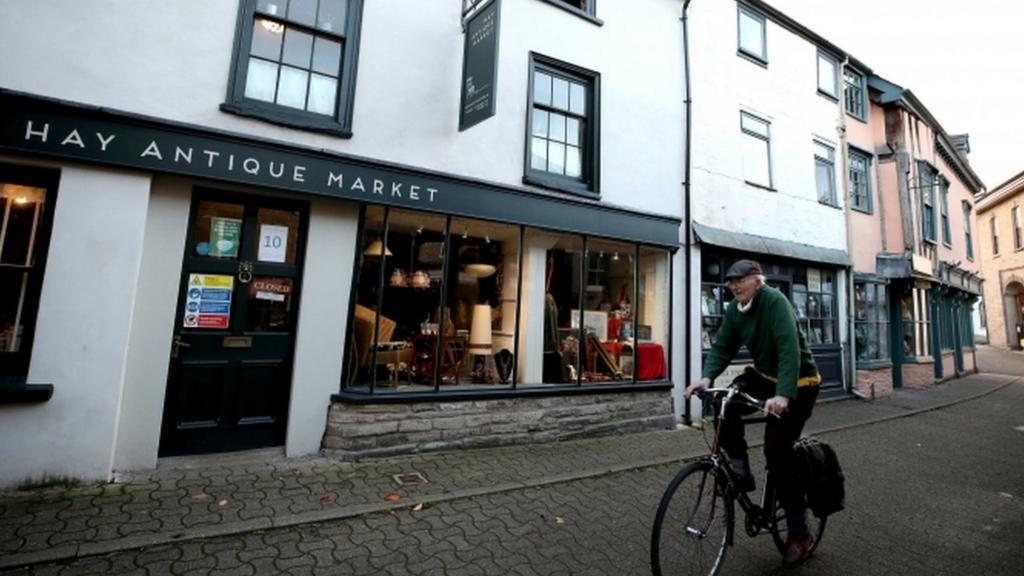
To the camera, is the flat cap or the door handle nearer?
the flat cap

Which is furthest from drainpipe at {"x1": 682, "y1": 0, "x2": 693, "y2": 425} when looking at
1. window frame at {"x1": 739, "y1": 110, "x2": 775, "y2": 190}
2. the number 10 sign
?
the number 10 sign

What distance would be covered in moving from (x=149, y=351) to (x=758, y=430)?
8656 mm

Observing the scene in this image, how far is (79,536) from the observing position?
3.45m

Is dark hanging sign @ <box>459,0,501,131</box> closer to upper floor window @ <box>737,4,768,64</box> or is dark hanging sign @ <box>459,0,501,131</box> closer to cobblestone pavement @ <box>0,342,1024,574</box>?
cobblestone pavement @ <box>0,342,1024,574</box>

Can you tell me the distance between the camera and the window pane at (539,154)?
7148 millimetres

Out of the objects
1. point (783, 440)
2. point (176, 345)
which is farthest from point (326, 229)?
point (783, 440)

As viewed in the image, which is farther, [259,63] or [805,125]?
[805,125]

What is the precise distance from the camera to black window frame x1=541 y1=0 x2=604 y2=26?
749 cm

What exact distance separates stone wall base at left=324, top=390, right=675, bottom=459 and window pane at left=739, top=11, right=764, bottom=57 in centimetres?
819

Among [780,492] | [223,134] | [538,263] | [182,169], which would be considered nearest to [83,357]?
[182,169]

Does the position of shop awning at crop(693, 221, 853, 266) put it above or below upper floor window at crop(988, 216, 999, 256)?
below

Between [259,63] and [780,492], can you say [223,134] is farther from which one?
[780,492]

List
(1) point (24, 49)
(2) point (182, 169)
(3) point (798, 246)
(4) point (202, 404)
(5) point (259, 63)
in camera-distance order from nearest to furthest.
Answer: (1) point (24, 49)
(2) point (182, 169)
(4) point (202, 404)
(5) point (259, 63)
(3) point (798, 246)

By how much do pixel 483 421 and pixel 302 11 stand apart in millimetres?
5568
